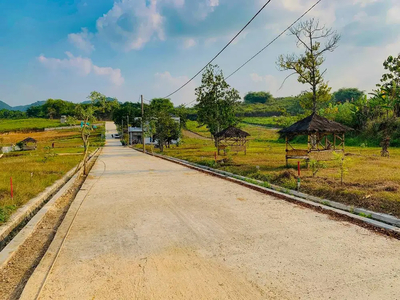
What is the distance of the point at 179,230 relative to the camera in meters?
5.85

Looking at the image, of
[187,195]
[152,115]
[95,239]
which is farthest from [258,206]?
[152,115]

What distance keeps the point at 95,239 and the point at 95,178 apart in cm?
877

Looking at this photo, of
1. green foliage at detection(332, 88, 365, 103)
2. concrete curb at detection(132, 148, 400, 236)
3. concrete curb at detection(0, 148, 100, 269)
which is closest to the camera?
concrete curb at detection(0, 148, 100, 269)

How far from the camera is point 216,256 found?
453 centimetres

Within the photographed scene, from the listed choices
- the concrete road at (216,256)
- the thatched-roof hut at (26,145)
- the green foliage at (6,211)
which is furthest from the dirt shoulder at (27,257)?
the thatched-roof hut at (26,145)

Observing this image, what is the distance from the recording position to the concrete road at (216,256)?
3553mm

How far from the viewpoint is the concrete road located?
3553 mm

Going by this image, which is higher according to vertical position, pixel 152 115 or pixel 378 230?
pixel 152 115

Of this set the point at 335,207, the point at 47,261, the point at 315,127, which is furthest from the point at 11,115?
the point at 335,207

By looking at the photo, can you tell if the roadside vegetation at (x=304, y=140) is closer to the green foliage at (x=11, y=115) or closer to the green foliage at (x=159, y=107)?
the green foliage at (x=159, y=107)

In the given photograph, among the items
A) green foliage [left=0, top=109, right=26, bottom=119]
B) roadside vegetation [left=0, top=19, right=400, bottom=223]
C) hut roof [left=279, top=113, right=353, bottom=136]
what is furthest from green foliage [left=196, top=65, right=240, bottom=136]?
green foliage [left=0, top=109, right=26, bottom=119]

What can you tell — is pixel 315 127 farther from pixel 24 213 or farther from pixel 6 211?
pixel 6 211

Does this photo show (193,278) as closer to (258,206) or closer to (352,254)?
(352,254)

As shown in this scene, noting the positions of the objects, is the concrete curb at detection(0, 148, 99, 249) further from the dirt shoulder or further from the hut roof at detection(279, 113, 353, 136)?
the hut roof at detection(279, 113, 353, 136)
